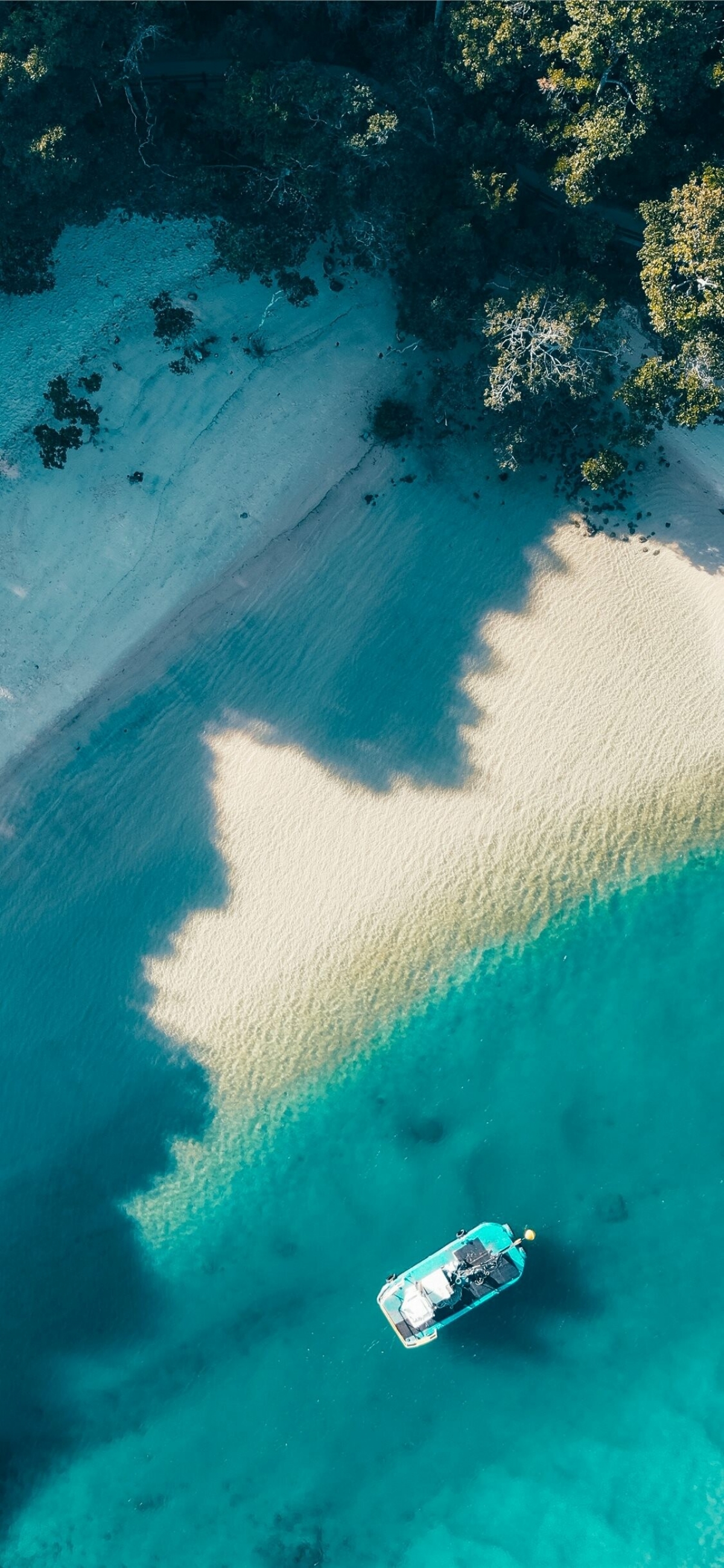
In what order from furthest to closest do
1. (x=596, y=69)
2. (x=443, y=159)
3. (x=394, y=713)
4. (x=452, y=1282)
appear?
(x=394, y=713), (x=452, y=1282), (x=443, y=159), (x=596, y=69)

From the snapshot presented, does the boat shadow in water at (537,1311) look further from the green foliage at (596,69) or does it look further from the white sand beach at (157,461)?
the green foliage at (596,69)

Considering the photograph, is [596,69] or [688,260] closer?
[596,69]

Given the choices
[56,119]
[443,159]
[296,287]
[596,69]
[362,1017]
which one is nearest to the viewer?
[596,69]

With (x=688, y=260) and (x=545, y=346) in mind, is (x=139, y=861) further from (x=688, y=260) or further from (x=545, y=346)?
(x=688, y=260)

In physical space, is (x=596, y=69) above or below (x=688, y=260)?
above

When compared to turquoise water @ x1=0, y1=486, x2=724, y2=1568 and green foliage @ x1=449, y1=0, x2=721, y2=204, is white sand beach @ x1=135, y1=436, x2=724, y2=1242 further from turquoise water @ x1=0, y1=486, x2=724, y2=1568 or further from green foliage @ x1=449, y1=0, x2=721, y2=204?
green foliage @ x1=449, y1=0, x2=721, y2=204

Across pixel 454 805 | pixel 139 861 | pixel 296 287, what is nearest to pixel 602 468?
pixel 296 287

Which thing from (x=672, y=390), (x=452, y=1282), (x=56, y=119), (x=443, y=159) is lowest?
(x=452, y=1282)
